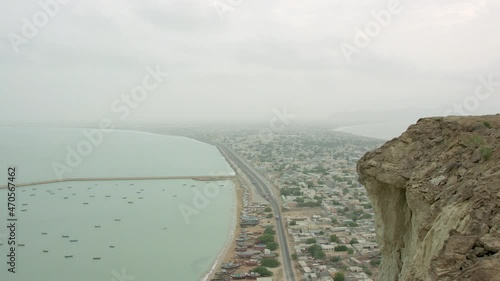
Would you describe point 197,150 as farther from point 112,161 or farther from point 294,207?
point 294,207

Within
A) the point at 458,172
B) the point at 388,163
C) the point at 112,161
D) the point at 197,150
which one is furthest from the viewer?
the point at 197,150

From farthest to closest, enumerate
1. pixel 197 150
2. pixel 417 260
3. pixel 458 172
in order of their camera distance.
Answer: pixel 197 150
pixel 458 172
pixel 417 260

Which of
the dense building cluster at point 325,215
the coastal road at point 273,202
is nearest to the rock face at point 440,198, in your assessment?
the dense building cluster at point 325,215

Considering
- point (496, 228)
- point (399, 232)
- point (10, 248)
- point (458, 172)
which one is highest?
point (458, 172)

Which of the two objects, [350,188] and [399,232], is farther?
[350,188]

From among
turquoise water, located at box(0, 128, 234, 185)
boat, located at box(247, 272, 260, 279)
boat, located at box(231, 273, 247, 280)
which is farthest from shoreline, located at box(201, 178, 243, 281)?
turquoise water, located at box(0, 128, 234, 185)

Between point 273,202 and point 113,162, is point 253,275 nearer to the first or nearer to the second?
point 273,202

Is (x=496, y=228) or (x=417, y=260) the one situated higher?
(x=496, y=228)

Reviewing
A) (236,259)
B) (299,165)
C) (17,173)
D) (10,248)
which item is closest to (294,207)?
(236,259)
